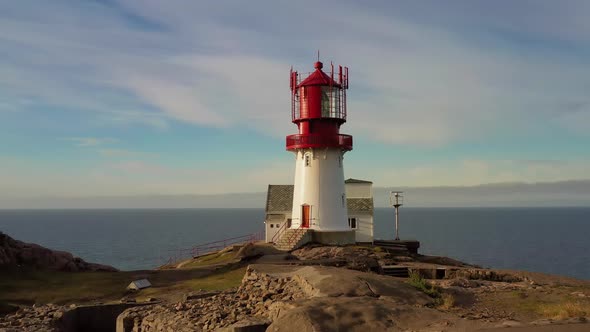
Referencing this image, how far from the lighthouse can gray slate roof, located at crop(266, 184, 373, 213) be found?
5.87 metres

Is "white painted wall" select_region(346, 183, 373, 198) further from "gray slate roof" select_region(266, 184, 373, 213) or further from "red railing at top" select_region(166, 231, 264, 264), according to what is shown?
"red railing at top" select_region(166, 231, 264, 264)

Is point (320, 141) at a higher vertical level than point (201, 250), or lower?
higher

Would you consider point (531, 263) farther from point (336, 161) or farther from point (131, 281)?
point (131, 281)

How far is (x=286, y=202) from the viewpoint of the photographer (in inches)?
1836

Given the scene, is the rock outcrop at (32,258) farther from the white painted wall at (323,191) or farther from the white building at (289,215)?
the white painted wall at (323,191)

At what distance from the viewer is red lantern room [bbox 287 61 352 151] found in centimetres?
3947

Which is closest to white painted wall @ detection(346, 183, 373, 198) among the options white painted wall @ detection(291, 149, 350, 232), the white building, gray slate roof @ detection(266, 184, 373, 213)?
the white building

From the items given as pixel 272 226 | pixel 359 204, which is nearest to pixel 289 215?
pixel 272 226

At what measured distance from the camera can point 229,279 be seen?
29.2 meters

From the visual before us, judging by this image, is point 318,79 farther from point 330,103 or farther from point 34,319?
point 34,319

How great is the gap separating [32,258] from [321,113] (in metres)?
22.5

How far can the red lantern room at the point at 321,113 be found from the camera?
39469 mm

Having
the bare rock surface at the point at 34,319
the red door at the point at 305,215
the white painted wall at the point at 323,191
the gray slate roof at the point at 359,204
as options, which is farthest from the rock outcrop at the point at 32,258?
the gray slate roof at the point at 359,204

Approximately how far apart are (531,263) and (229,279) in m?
60.4
